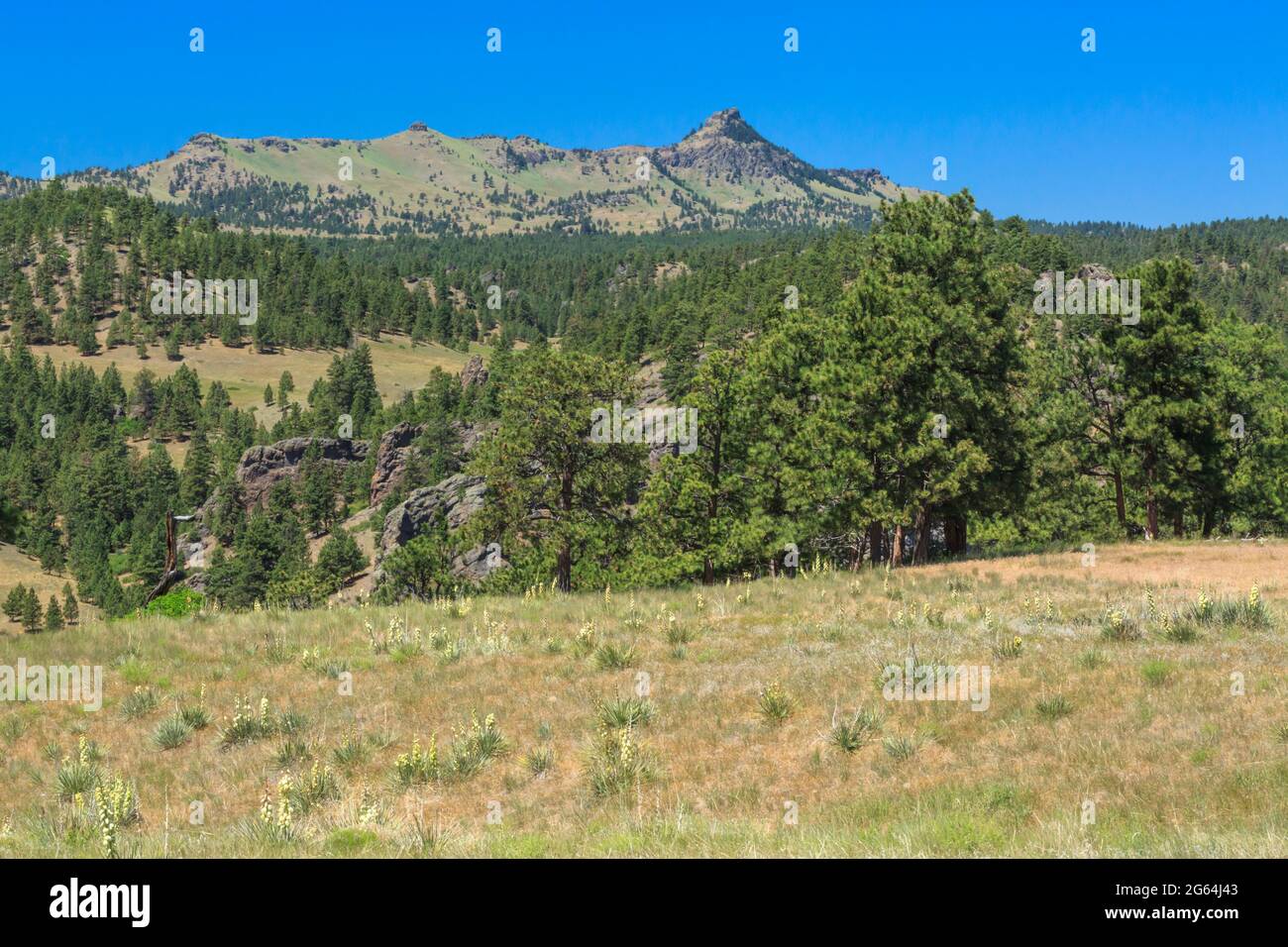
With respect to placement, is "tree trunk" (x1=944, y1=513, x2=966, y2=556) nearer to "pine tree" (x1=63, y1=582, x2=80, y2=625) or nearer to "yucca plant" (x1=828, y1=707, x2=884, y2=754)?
"yucca plant" (x1=828, y1=707, x2=884, y2=754)

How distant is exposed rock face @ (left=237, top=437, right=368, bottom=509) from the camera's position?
14050cm

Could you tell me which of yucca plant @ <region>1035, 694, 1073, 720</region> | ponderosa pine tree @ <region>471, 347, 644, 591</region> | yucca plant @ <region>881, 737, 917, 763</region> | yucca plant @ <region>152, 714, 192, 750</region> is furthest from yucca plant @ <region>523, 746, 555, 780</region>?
ponderosa pine tree @ <region>471, 347, 644, 591</region>

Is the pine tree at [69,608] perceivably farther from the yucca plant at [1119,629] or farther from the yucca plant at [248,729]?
the yucca plant at [1119,629]

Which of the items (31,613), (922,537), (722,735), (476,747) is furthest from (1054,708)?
(31,613)

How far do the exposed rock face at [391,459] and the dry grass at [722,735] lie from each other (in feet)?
393

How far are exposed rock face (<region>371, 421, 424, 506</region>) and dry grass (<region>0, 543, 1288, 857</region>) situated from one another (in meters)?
120

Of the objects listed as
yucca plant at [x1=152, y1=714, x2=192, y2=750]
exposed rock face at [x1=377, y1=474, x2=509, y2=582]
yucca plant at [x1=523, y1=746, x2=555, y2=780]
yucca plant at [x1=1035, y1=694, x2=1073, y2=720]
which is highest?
yucca plant at [x1=1035, y1=694, x2=1073, y2=720]

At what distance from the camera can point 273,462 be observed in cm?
14388

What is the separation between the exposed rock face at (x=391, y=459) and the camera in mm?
139000

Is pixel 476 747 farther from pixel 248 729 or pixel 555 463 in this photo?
pixel 555 463

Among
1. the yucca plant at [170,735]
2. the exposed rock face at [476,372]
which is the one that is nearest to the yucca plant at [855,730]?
the yucca plant at [170,735]

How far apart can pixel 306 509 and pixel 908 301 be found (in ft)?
397

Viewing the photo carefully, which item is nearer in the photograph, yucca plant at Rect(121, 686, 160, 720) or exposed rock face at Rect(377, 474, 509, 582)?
yucca plant at Rect(121, 686, 160, 720)
